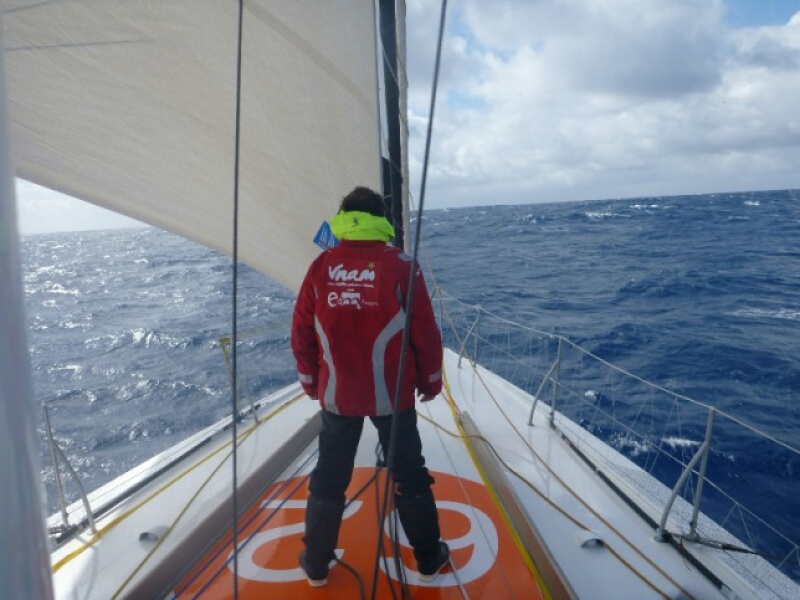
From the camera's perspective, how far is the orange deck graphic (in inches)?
81.4

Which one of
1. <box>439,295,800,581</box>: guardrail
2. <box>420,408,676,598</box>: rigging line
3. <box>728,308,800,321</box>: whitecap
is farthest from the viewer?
<box>728,308,800,321</box>: whitecap

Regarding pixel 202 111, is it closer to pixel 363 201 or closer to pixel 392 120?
pixel 363 201

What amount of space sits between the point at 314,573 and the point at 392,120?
7.75 ft

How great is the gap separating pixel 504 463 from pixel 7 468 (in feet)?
9.49

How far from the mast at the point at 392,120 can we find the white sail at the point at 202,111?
0.18 meters

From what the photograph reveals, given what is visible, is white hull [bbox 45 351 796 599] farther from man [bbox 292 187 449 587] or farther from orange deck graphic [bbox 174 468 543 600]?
man [bbox 292 187 449 587]

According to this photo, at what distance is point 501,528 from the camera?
2.46 metres

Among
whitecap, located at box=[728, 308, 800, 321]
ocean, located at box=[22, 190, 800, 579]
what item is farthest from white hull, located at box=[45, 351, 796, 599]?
whitecap, located at box=[728, 308, 800, 321]

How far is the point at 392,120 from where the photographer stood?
9.75 feet

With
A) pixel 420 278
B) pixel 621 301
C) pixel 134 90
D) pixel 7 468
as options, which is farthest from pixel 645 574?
pixel 621 301

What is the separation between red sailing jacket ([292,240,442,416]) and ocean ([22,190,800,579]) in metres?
0.86

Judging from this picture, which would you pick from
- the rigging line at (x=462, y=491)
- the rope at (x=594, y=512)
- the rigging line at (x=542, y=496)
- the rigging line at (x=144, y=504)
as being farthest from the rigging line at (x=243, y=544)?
the rope at (x=594, y=512)

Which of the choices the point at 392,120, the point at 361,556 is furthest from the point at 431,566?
the point at 392,120

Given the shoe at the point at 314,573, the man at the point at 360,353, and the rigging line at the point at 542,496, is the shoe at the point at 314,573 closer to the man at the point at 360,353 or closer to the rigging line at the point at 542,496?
the man at the point at 360,353
